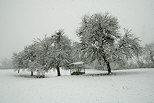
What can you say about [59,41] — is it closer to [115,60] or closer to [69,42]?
[69,42]

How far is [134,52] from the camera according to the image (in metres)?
31.4

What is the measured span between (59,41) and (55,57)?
5333 millimetres

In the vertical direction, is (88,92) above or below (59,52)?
below

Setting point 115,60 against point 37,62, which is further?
point 37,62

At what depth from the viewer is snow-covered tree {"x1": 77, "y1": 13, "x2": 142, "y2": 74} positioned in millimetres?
30656

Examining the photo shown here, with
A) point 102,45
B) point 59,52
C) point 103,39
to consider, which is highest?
point 103,39

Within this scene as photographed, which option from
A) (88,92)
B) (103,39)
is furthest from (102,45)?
(88,92)

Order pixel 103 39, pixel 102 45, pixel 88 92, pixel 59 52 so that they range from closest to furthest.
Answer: pixel 88 92 → pixel 102 45 → pixel 103 39 → pixel 59 52

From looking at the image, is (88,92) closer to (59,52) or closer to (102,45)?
(102,45)

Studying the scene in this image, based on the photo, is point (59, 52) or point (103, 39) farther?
point (59, 52)

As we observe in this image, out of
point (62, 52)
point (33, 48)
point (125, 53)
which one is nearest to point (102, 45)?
point (125, 53)

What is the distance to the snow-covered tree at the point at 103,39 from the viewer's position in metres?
30.7

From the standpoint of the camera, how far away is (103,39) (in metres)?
31.1

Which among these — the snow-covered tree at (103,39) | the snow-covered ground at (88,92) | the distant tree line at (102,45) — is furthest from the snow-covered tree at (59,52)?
the snow-covered ground at (88,92)
